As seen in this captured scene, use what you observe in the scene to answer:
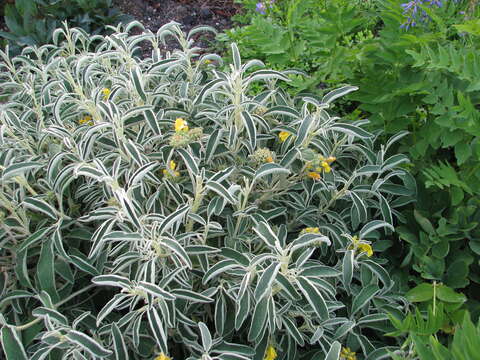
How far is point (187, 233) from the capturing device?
135cm

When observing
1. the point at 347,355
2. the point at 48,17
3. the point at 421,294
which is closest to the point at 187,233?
the point at 347,355

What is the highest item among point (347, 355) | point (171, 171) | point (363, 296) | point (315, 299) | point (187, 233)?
point (171, 171)

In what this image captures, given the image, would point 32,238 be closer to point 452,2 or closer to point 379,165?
point 379,165

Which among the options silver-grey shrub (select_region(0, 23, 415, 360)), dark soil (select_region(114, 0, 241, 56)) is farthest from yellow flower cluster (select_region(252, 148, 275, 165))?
dark soil (select_region(114, 0, 241, 56))

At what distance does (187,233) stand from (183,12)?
9.62 ft

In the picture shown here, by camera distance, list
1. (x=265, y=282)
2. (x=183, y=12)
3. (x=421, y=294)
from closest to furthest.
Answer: (x=265, y=282) → (x=421, y=294) → (x=183, y=12)

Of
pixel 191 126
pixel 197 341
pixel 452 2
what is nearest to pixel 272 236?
pixel 197 341

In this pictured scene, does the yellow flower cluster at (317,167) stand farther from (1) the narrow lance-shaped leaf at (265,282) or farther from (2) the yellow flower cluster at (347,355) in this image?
(2) the yellow flower cluster at (347,355)

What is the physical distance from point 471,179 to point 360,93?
51 centimetres

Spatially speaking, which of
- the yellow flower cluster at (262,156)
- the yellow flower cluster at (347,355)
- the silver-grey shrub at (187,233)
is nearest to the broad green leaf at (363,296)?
the silver-grey shrub at (187,233)

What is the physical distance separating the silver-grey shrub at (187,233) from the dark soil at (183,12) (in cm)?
204

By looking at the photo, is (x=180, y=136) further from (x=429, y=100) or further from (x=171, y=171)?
(x=429, y=100)

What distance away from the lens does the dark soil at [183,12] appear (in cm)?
373

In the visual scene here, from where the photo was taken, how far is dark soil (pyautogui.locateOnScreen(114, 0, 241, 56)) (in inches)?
147
